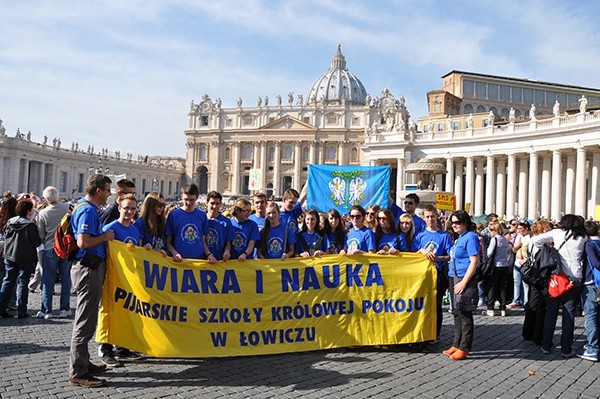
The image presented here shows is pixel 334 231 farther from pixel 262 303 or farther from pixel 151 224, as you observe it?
pixel 151 224

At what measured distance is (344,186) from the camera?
15023 millimetres

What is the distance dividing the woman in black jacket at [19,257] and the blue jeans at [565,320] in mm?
8514

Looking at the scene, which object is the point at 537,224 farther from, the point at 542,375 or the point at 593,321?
the point at 542,375

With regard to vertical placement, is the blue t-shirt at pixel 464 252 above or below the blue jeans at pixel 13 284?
above

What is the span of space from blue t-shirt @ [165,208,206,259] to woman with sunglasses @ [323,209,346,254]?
2082mm

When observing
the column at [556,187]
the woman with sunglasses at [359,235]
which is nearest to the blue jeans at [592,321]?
the woman with sunglasses at [359,235]

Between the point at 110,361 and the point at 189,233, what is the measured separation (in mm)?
1876

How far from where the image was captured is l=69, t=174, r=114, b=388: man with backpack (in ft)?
17.6

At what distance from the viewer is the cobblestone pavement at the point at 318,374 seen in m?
5.29

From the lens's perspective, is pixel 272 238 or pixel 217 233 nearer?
pixel 217 233

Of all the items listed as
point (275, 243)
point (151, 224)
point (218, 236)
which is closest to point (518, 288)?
point (275, 243)

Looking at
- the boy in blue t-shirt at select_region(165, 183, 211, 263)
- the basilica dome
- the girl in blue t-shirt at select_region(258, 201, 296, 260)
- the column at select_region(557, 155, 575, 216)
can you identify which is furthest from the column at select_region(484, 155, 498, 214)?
the basilica dome

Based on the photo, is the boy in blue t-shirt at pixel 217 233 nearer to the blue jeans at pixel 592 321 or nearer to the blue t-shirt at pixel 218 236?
the blue t-shirt at pixel 218 236

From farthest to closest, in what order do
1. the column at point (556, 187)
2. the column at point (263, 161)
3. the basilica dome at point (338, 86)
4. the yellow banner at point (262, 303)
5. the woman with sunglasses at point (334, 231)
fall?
the basilica dome at point (338, 86) < the column at point (263, 161) < the column at point (556, 187) < the woman with sunglasses at point (334, 231) < the yellow banner at point (262, 303)
